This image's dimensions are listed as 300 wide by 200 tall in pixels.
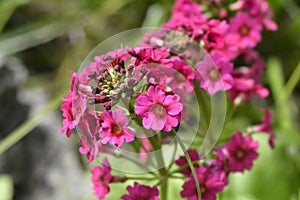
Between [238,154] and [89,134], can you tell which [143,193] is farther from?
[238,154]

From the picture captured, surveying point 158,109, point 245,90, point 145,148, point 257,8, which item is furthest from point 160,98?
point 257,8

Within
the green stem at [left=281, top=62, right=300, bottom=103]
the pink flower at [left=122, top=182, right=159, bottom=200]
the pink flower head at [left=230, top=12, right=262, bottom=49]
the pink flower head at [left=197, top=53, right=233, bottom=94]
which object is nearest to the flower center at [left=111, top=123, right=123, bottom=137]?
the pink flower at [left=122, top=182, right=159, bottom=200]

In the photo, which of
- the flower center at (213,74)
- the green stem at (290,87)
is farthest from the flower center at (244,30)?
the green stem at (290,87)

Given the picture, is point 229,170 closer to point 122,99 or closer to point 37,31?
point 122,99

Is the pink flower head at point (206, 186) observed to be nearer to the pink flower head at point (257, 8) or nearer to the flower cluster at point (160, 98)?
the flower cluster at point (160, 98)

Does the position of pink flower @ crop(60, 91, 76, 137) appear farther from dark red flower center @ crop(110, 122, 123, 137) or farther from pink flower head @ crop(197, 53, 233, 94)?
pink flower head @ crop(197, 53, 233, 94)
